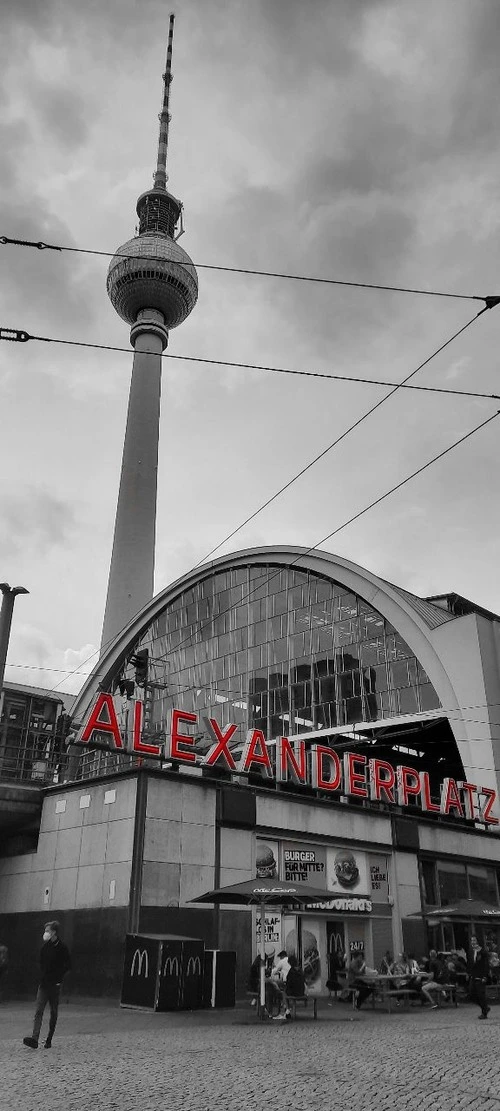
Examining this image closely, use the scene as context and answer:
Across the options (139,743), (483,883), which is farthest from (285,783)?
(483,883)

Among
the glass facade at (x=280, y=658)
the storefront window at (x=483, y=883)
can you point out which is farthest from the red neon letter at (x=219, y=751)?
the glass facade at (x=280, y=658)

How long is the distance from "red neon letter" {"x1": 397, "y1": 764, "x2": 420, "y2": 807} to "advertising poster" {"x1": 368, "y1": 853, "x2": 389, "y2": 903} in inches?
148

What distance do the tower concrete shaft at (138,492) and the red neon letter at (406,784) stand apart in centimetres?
4108

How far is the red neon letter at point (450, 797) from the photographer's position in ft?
114

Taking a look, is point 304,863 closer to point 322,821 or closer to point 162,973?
point 322,821

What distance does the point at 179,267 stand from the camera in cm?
8994

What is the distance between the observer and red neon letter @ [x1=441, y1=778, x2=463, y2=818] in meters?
34.8

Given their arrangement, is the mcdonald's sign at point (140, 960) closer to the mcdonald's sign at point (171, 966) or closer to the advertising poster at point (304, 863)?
the mcdonald's sign at point (171, 966)

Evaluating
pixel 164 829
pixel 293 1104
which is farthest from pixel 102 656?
pixel 293 1104

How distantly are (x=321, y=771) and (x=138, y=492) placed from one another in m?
53.3

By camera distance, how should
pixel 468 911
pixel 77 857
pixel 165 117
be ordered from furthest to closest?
Answer: pixel 165 117 < pixel 468 911 < pixel 77 857

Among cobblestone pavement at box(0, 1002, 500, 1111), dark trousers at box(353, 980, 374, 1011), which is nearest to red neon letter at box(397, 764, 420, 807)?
dark trousers at box(353, 980, 374, 1011)

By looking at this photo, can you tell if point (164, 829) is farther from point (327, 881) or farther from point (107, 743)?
point (327, 881)

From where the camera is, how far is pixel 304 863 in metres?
27.3
